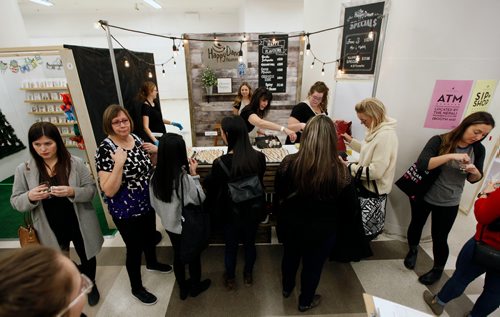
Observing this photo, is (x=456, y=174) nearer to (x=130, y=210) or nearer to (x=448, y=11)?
(x=448, y=11)

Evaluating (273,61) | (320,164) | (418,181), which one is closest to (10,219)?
(320,164)

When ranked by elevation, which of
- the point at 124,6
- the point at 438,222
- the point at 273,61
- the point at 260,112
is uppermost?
the point at 124,6

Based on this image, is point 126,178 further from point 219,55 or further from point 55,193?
point 219,55

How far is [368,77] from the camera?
2.84 meters

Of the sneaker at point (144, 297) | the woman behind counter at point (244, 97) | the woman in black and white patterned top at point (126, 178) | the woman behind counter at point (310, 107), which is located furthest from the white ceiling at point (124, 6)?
the sneaker at point (144, 297)

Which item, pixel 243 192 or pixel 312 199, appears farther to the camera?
pixel 243 192

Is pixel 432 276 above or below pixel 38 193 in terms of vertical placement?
below

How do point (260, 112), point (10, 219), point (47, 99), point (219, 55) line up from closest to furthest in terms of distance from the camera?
point (260, 112) → point (10, 219) → point (47, 99) → point (219, 55)

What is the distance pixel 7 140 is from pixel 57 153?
3739 millimetres

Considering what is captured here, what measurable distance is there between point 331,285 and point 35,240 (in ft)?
8.30

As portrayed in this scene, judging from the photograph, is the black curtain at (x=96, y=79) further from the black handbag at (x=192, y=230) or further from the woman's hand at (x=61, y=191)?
the black handbag at (x=192, y=230)

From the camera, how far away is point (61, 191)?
5.66 feet

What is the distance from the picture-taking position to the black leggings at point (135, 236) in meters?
1.84

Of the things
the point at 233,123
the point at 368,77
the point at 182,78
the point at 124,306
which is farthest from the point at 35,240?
the point at 182,78
